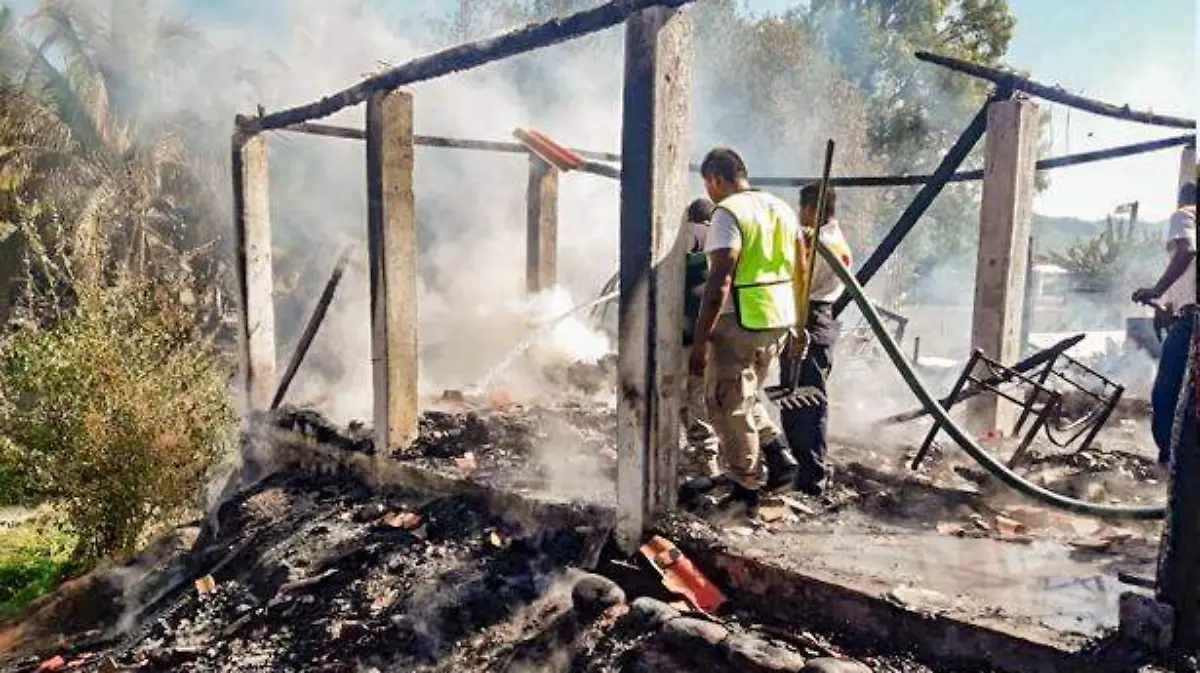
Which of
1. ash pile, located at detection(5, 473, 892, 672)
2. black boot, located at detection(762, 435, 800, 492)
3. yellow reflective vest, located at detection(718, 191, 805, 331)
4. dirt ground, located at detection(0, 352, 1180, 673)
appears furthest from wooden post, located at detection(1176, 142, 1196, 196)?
ash pile, located at detection(5, 473, 892, 672)

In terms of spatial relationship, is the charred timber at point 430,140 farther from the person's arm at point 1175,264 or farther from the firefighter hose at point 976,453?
the person's arm at point 1175,264

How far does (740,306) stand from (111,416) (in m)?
7.03

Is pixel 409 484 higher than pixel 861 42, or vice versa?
pixel 861 42

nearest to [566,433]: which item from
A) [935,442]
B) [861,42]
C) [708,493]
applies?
[708,493]

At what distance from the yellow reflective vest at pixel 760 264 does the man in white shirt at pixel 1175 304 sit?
259 cm

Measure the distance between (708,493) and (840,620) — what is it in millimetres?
1208

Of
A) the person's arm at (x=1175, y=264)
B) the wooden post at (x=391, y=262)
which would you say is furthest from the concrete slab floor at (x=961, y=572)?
the wooden post at (x=391, y=262)

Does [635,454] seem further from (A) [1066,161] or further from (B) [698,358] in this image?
(A) [1066,161]

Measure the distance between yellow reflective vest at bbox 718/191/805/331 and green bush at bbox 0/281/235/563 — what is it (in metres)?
6.82

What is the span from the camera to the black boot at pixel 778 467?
15.5 ft

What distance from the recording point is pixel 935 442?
647cm

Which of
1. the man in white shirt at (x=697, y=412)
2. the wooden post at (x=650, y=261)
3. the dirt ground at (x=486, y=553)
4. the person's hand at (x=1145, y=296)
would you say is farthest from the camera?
the person's hand at (x=1145, y=296)

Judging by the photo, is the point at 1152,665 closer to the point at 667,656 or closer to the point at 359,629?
the point at 667,656

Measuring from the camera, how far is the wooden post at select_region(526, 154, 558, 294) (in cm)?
1049
